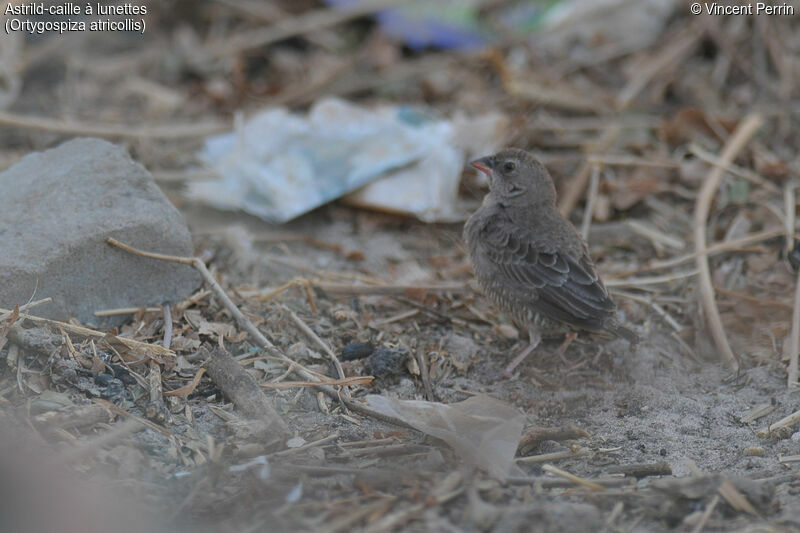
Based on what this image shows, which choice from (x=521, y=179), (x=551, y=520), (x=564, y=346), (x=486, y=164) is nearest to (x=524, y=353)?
(x=564, y=346)

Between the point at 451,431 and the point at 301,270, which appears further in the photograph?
the point at 301,270

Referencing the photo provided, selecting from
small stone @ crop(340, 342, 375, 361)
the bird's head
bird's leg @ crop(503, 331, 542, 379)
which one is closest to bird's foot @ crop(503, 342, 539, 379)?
bird's leg @ crop(503, 331, 542, 379)

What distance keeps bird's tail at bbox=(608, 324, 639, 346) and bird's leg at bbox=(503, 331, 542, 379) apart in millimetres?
466

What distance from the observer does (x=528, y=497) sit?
3377 millimetres

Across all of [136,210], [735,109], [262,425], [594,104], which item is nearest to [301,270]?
[136,210]

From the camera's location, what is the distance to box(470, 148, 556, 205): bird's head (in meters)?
5.07

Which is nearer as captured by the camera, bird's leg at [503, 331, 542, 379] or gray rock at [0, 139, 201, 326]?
gray rock at [0, 139, 201, 326]

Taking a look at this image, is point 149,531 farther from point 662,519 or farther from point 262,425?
point 662,519

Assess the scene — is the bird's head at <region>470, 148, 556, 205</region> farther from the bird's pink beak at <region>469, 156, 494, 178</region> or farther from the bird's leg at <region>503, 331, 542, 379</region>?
the bird's leg at <region>503, 331, 542, 379</region>

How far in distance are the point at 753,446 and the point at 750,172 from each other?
2885 mm

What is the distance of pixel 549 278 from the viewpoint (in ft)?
15.4

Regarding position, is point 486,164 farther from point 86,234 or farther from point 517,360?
point 86,234

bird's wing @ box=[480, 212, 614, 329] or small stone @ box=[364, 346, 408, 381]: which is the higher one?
bird's wing @ box=[480, 212, 614, 329]

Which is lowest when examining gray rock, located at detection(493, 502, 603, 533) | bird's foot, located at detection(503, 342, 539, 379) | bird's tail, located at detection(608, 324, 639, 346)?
bird's foot, located at detection(503, 342, 539, 379)
